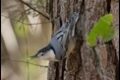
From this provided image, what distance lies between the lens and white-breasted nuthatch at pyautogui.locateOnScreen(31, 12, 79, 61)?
21.8 inches

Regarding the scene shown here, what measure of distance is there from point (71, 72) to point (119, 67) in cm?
15

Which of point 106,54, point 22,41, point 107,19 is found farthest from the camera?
point 22,41

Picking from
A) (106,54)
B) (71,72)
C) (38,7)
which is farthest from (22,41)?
(106,54)

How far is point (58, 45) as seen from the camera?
0.58 metres

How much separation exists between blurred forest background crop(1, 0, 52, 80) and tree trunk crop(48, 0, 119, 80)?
172 millimetres

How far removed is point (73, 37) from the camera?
0.63 meters

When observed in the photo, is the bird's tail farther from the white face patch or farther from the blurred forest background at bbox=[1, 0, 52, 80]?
the blurred forest background at bbox=[1, 0, 52, 80]

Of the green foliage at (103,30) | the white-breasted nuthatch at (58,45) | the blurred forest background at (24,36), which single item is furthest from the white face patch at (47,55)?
the blurred forest background at (24,36)

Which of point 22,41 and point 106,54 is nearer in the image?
point 106,54

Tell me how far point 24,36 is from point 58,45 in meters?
0.89

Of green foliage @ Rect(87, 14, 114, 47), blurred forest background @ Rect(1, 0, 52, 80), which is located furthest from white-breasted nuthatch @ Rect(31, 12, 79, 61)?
blurred forest background @ Rect(1, 0, 52, 80)

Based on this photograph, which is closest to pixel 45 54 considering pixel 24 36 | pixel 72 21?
pixel 72 21

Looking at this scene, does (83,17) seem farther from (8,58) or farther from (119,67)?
(8,58)

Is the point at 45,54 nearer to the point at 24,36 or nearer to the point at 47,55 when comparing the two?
the point at 47,55
